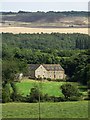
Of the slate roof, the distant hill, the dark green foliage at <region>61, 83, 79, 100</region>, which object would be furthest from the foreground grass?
the distant hill

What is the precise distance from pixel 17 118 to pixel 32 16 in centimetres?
4625

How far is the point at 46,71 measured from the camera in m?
20.7

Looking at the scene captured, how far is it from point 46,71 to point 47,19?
3047 centimetres

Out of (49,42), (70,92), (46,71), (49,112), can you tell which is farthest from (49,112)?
(49,42)

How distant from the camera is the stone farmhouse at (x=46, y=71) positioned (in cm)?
2019

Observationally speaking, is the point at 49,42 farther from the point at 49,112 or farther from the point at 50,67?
the point at 49,112

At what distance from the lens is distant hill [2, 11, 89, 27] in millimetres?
47250

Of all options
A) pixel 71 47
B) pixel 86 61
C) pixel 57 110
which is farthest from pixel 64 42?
pixel 57 110

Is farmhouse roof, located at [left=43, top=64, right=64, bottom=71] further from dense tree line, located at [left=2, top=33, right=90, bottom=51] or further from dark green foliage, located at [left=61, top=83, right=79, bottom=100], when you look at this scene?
dark green foliage, located at [left=61, top=83, right=79, bottom=100]

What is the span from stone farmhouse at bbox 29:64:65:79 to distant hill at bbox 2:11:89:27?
23.5m

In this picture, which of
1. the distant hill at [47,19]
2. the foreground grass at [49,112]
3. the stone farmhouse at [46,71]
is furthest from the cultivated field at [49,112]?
the distant hill at [47,19]

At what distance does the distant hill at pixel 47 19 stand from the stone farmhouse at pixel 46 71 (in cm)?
2352

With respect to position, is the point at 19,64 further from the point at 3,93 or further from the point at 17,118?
the point at 17,118

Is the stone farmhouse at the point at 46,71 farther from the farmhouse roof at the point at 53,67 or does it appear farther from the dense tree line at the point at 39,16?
the dense tree line at the point at 39,16
